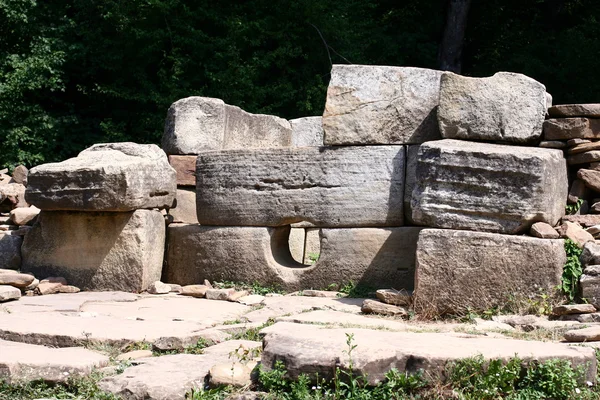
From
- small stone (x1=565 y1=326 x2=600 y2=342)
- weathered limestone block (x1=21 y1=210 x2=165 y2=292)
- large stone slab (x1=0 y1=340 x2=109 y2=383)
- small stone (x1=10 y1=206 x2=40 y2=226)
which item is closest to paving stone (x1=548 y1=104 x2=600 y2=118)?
small stone (x1=565 y1=326 x2=600 y2=342)

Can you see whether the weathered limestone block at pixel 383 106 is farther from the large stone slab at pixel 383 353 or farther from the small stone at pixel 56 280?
the large stone slab at pixel 383 353

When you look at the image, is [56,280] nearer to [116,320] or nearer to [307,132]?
[116,320]

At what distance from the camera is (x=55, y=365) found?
439cm

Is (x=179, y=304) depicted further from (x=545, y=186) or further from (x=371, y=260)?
(x=545, y=186)

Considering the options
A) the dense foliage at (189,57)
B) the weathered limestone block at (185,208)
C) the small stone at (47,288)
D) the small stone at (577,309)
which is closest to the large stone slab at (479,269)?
the small stone at (577,309)

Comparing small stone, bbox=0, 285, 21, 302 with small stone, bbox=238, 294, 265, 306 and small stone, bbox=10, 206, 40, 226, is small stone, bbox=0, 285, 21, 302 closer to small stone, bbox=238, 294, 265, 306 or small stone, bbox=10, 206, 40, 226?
small stone, bbox=10, 206, 40, 226

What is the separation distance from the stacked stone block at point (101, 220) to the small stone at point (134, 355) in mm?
2637

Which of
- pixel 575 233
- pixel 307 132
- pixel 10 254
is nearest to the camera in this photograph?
pixel 575 233

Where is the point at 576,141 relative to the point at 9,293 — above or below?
above

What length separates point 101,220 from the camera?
7.60 meters

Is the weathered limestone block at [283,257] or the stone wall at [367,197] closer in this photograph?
the stone wall at [367,197]

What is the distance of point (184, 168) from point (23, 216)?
1621mm

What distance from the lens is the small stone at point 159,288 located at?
7398mm

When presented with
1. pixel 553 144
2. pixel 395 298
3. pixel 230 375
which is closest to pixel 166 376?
pixel 230 375
